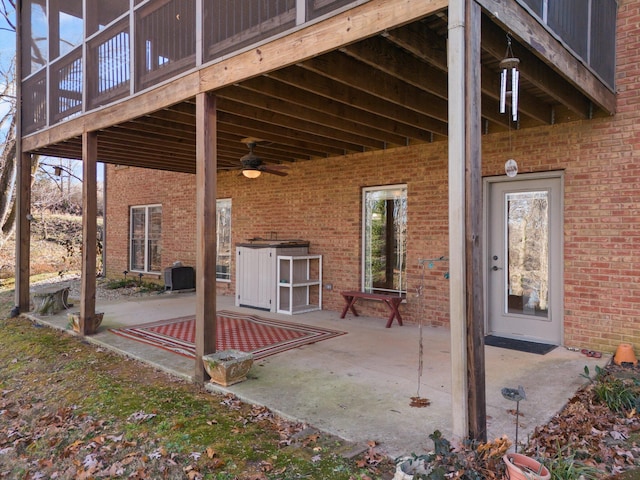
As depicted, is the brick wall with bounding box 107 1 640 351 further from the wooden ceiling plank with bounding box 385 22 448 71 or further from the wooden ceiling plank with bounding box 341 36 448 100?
the wooden ceiling plank with bounding box 385 22 448 71

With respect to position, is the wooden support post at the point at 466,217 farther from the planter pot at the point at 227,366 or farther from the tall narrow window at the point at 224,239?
the tall narrow window at the point at 224,239

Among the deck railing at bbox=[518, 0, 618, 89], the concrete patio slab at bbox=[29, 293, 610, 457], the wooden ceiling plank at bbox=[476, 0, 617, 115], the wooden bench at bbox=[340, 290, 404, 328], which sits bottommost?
the concrete patio slab at bbox=[29, 293, 610, 457]

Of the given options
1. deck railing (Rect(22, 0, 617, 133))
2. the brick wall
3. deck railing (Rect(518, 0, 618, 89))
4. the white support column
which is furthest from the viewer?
the brick wall

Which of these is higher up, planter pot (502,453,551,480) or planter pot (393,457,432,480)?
planter pot (502,453,551,480)

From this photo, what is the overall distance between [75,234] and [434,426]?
17815 millimetres

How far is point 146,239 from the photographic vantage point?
38.7 ft

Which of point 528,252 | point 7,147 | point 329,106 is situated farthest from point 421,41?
point 7,147

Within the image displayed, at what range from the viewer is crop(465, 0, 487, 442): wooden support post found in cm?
256

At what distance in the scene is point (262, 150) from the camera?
7.57 metres

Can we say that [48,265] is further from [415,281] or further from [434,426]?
[434,426]

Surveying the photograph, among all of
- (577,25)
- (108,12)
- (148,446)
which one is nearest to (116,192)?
(108,12)

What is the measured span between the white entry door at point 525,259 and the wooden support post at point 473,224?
130 inches

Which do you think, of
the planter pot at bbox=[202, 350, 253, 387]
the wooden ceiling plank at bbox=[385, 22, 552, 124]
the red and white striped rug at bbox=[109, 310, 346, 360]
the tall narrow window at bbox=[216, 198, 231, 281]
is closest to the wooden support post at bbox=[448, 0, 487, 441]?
the wooden ceiling plank at bbox=[385, 22, 552, 124]

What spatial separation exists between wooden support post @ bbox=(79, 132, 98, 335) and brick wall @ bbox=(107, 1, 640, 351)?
3493mm
